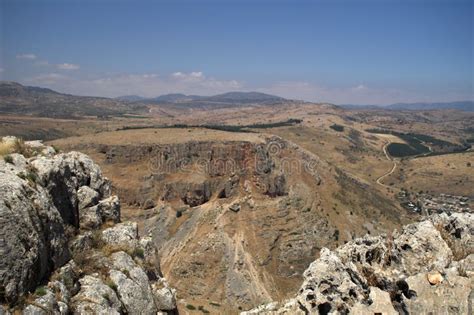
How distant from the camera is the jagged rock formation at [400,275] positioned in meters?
10.4

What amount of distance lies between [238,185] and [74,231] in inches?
1575

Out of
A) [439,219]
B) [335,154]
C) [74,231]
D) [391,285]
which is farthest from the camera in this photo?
[335,154]

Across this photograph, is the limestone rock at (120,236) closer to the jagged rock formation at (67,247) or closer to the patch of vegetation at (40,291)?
the jagged rock formation at (67,247)

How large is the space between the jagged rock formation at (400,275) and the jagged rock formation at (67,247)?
5.62 m

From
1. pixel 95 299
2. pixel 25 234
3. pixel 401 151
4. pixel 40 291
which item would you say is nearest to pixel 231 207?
pixel 95 299

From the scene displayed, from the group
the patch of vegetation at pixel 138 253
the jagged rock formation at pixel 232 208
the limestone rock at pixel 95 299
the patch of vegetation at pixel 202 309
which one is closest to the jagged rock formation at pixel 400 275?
the limestone rock at pixel 95 299

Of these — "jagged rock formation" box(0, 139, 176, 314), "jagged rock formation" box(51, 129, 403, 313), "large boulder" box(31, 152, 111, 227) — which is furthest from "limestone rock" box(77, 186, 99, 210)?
"jagged rock formation" box(51, 129, 403, 313)

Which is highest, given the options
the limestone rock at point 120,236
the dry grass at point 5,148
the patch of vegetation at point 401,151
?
the dry grass at point 5,148

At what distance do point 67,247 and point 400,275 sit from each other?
1185 centimetres

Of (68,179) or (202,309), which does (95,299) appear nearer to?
(68,179)

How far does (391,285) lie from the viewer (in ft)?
38.0

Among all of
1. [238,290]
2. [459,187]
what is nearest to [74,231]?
[238,290]

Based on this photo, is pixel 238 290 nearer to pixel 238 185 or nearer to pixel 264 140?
pixel 238 185

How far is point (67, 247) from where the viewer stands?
14938 mm
